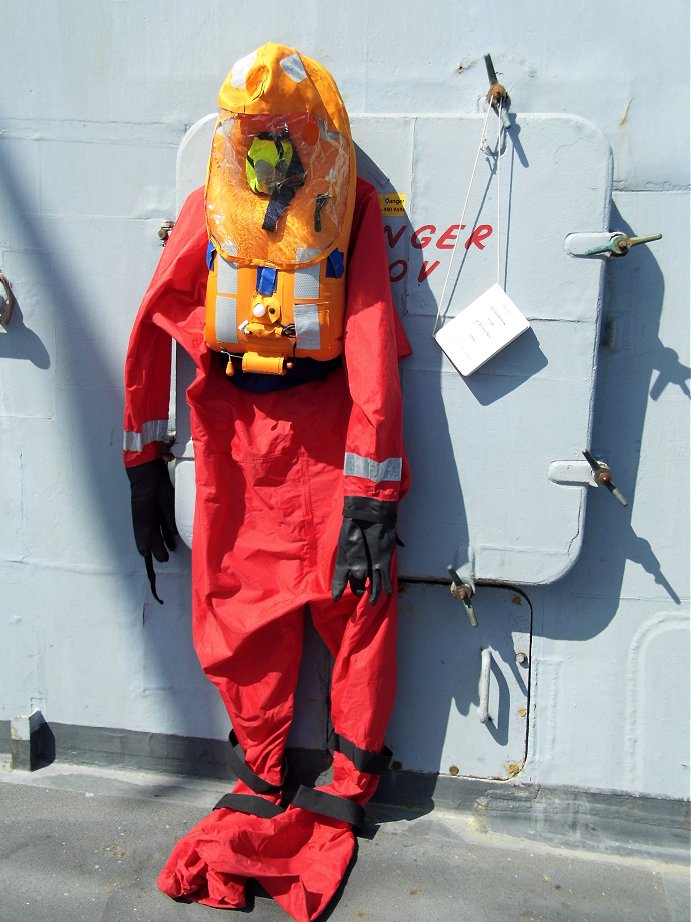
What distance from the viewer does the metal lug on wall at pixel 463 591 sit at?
6.58 feet

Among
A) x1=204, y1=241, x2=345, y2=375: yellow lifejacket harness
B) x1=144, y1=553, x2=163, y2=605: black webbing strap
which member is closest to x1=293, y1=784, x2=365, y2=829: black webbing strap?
x1=144, y1=553, x2=163, y2=605: black webbing strap

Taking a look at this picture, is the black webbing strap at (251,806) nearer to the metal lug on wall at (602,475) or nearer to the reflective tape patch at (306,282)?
the metal lug on wall at (602,475)

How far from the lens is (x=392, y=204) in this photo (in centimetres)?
197

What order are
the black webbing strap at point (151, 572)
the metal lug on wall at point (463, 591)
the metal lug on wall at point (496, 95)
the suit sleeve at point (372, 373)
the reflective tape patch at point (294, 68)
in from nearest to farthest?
1. the reflective tape patch at point (294, 68)
2. the suit sleeve at point (372, 373)
3. the metal lug on wall at point (496, 95)
4. the metal lug on wall at point (463, 591)
5. the black webbing strap at point (151, 572)

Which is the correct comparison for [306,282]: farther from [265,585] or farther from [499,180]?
[265,585]

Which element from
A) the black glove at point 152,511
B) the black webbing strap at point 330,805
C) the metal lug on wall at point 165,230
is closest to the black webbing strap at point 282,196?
the metal lug on wall at point 165,230

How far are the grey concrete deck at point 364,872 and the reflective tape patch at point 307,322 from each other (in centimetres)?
140

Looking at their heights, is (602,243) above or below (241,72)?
below

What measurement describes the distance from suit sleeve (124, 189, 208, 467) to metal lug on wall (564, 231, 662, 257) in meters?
0.95

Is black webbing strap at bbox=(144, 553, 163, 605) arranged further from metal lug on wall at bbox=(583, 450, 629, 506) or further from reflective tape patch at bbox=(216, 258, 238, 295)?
metal lug on wall at bbox=(583, 450, 629, 506)

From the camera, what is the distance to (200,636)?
2.06 meters

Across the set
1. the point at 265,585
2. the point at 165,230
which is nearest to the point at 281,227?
the point at 165,230

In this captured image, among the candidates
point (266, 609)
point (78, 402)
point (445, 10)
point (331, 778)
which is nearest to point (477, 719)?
point (331, 778)

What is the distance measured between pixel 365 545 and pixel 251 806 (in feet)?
2.68
